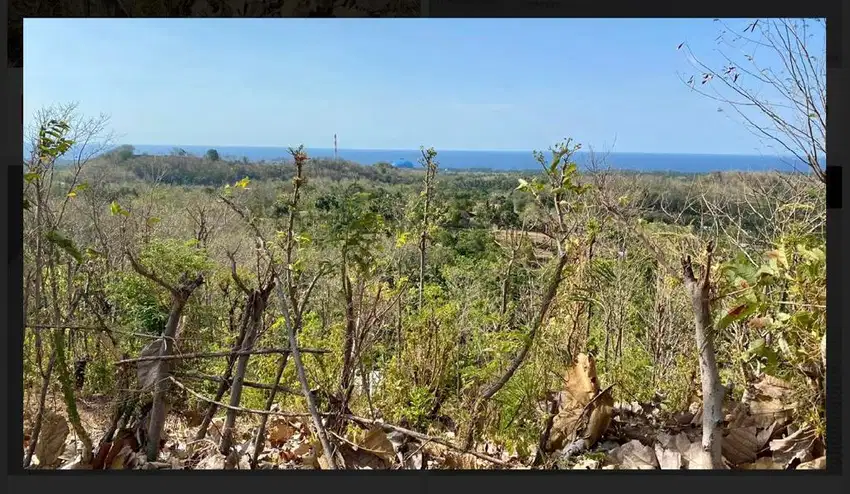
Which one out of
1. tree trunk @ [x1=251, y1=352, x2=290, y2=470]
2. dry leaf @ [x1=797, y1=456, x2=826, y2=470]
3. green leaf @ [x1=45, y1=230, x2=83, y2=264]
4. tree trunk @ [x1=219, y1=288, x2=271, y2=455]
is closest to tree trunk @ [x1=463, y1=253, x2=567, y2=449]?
tree trunk @ [x1=251, y1=352, x2=290, y2=470]

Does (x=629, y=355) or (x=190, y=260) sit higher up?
(x=190, y=260)

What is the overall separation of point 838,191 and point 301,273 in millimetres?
1563

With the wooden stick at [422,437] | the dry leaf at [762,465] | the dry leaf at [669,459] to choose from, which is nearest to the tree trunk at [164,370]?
the wooden stick at [422,437]

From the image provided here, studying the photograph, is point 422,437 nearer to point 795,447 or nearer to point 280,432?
point 280,432

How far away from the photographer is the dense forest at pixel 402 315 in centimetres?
214

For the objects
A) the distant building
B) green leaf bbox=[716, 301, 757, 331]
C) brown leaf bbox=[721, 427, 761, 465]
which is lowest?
brown leaf bbox=[721, 427, 761, 465]

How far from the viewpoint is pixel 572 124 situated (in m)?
2.11

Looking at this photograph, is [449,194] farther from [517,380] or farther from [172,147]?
[172,147]

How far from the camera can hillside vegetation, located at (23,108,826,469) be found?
2150mm

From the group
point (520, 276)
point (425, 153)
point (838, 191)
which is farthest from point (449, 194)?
point (838, 191)

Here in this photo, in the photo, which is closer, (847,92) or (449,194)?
(847,92)

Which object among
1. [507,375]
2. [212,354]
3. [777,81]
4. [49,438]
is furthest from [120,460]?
[777,81]

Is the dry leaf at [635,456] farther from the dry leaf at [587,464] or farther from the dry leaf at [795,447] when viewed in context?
the dry leaf at [795,447]

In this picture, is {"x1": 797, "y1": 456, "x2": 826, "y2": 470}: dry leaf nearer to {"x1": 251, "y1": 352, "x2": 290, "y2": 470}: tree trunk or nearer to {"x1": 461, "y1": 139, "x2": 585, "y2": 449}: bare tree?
{"x1": 461, "y1": 139, "x2": 585, "y2": 449}: bare tree
